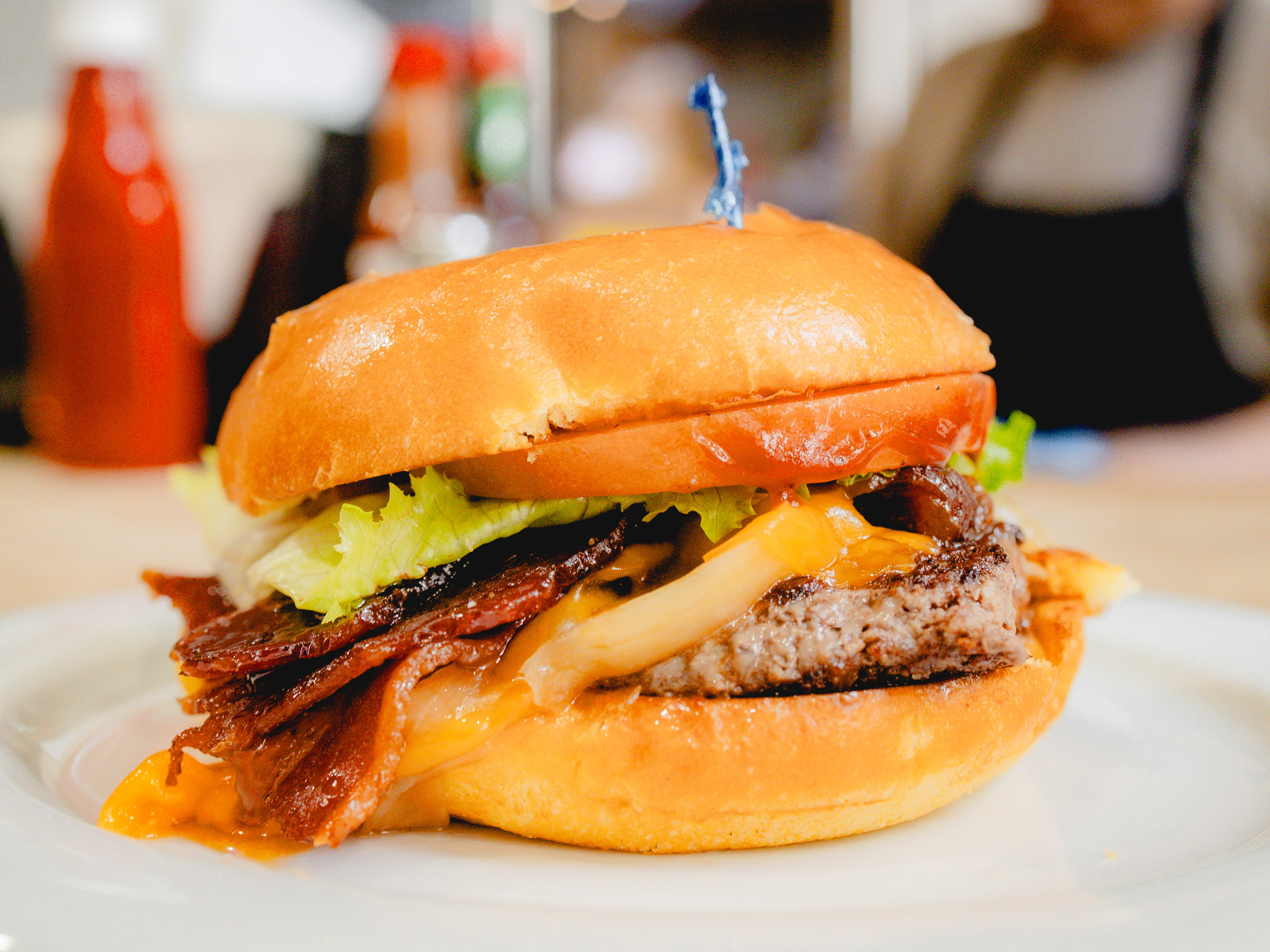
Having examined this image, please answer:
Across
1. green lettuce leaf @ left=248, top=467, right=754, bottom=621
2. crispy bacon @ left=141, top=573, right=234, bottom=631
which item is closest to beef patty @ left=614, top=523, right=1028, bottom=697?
green lettuce leaf @ left=248, top=467, right=754, bottom=621

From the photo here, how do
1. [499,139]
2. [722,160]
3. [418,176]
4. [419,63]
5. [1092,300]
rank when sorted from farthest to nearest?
[1092,300]
[499,139]
[418,176]
[419,63]
[722,160]

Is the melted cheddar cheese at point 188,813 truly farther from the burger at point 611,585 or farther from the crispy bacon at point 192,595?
the crispy bacon at point 192,595

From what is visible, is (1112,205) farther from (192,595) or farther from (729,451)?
(192,595)

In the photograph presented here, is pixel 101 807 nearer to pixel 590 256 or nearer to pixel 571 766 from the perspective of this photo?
pixel 571 766

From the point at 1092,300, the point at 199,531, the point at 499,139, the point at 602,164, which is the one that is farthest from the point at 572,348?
the point at 602,164

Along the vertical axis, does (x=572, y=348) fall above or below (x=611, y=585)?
above

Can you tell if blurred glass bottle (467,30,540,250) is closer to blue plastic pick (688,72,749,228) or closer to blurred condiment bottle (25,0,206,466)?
blurred condiment bottle (25,0,206,466)
